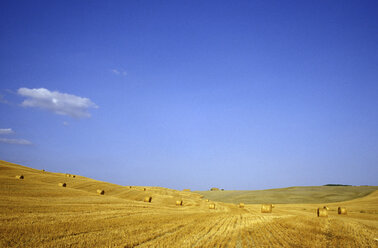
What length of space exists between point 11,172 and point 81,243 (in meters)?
30.7

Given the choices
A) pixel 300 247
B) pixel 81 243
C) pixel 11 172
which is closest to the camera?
pixel 81 243

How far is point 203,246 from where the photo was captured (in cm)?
805

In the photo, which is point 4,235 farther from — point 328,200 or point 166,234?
point 328,200

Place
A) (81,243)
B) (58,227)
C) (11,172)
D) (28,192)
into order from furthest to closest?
(11,172) → (28,192) → (58,227) → (81,243)

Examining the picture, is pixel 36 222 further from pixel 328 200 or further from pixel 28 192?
pixel 328 200

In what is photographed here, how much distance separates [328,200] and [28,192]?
51431 millimetres

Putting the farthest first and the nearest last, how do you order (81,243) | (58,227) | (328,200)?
(328,200), (58,227), (81,243)

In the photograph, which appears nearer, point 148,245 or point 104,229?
point 148,245

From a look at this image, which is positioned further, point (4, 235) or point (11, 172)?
point (11, 172)

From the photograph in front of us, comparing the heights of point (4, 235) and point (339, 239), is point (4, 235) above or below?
below

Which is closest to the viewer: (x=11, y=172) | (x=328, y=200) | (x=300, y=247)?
(x=300, y=247)

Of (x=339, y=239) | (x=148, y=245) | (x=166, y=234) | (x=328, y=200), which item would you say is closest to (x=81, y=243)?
(x=148, y=245)

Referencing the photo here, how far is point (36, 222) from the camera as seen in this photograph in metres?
10.4

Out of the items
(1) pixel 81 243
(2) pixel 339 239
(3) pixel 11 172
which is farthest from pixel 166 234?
(3) pixel 11 172
